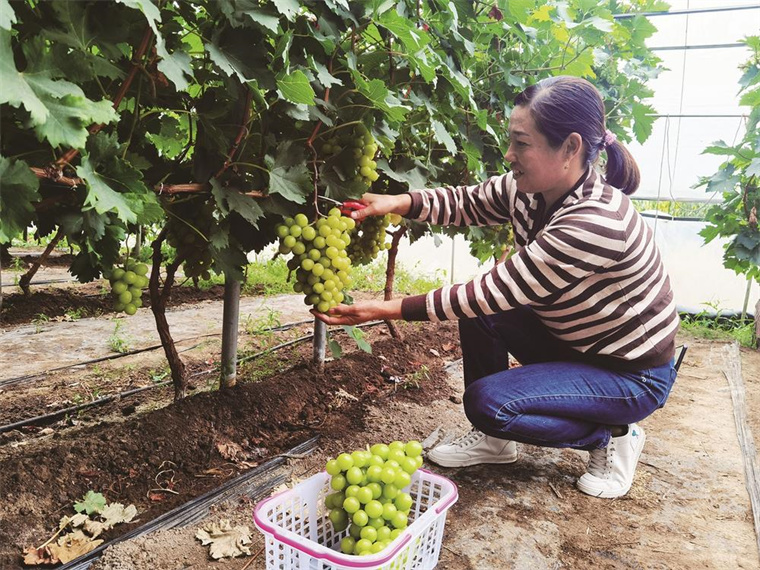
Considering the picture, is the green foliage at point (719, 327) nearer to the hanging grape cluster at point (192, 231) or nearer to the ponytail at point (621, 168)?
the ponytail at point (621, 168)

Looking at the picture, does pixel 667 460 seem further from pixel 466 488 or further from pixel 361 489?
pixel 361 489

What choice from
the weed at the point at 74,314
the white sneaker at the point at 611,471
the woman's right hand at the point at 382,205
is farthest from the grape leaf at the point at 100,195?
the weed at the point at 74,314

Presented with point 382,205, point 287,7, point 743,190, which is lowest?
point 382,205

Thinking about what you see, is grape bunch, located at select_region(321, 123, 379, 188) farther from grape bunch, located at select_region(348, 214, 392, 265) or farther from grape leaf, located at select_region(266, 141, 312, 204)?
grape bunch, located at select_region(348, 214, 392, 265)

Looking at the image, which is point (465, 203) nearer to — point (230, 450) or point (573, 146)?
point (573, 146)

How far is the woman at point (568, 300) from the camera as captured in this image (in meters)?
2.12

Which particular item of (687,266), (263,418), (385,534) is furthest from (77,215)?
(687,266)

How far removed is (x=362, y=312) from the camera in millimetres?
2121

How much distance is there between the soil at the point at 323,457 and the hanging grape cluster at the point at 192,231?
A: 2.33 feet

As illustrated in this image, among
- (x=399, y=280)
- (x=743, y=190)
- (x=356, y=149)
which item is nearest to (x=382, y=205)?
(x=356, y=149)

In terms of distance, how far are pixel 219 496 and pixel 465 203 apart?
1.61m

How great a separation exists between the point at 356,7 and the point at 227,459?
1796mm

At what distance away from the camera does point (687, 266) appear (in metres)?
→ 7.06

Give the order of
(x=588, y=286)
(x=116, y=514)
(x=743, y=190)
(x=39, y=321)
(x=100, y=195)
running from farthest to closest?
(x=743, y=190) < (x=39, y=321) < (x=588, y=286) < (x=116, y=514) < (x=100, y=195)
